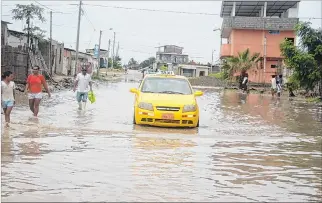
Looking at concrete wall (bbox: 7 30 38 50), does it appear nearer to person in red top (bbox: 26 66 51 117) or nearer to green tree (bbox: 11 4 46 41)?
Answer: green tree (bbox: 11 4 46 41)

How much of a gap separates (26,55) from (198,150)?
16.3 meters

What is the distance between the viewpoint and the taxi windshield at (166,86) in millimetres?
12859

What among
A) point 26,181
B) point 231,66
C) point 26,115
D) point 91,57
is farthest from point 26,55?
point 91,57

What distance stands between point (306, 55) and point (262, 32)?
23.8 meters

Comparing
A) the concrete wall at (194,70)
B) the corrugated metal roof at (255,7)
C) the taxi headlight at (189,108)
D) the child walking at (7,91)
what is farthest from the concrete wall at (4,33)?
the concrete wall at (194,70)

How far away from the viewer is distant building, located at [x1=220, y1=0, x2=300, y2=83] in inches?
1884

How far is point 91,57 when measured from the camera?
75688 millimetres

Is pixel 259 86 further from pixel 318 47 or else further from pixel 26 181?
pixel 26 181

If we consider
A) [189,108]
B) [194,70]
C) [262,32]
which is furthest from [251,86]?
[194,70]

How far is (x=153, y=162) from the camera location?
7492 millimetres

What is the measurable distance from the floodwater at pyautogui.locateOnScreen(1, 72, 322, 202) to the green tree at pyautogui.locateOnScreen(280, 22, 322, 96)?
43.8ft

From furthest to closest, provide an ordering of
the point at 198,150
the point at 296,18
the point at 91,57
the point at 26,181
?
1. the point at 91,57
2. the point at 296,18
3. the point at 198,150
4. the point at 26,181

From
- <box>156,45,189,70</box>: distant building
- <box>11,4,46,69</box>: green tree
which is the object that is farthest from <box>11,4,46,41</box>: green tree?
<box>156,45,189,70</box>: distant building

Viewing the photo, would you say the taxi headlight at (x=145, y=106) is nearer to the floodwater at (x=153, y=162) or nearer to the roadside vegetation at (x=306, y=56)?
the floodwater at (x=153, y=162)
